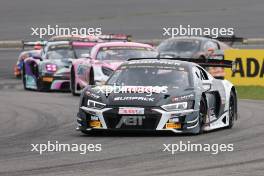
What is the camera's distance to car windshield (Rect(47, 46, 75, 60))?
25.1 metres

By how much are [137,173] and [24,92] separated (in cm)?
1518

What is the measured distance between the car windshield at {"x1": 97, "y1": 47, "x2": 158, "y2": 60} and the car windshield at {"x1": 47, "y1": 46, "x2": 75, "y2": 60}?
3.09 meters

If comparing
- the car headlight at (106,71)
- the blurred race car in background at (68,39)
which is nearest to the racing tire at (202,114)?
the car headlight at (106,71)

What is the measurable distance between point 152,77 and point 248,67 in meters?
11.6

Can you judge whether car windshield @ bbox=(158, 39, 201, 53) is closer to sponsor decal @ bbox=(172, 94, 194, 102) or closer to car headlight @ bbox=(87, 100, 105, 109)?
sponsor decal @ bbox=(172, 94, 194, 102)

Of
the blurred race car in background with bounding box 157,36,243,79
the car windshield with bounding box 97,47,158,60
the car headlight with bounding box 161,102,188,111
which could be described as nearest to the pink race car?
the car windshield with bounding box 97,47,158,60

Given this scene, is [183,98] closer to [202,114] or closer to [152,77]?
[202,114]

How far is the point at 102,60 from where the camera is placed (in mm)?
21703

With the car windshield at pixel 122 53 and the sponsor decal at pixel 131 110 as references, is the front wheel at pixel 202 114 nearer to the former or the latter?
the sponsor decal at pixel 131 110

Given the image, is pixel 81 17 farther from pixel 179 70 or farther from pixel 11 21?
pixel 179 70

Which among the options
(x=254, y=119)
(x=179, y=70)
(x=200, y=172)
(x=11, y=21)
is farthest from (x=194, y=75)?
(x=11, y=21)

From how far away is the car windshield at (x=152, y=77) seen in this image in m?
13.9

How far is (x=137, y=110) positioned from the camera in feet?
42.6

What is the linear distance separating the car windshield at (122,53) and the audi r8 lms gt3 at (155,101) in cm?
723
